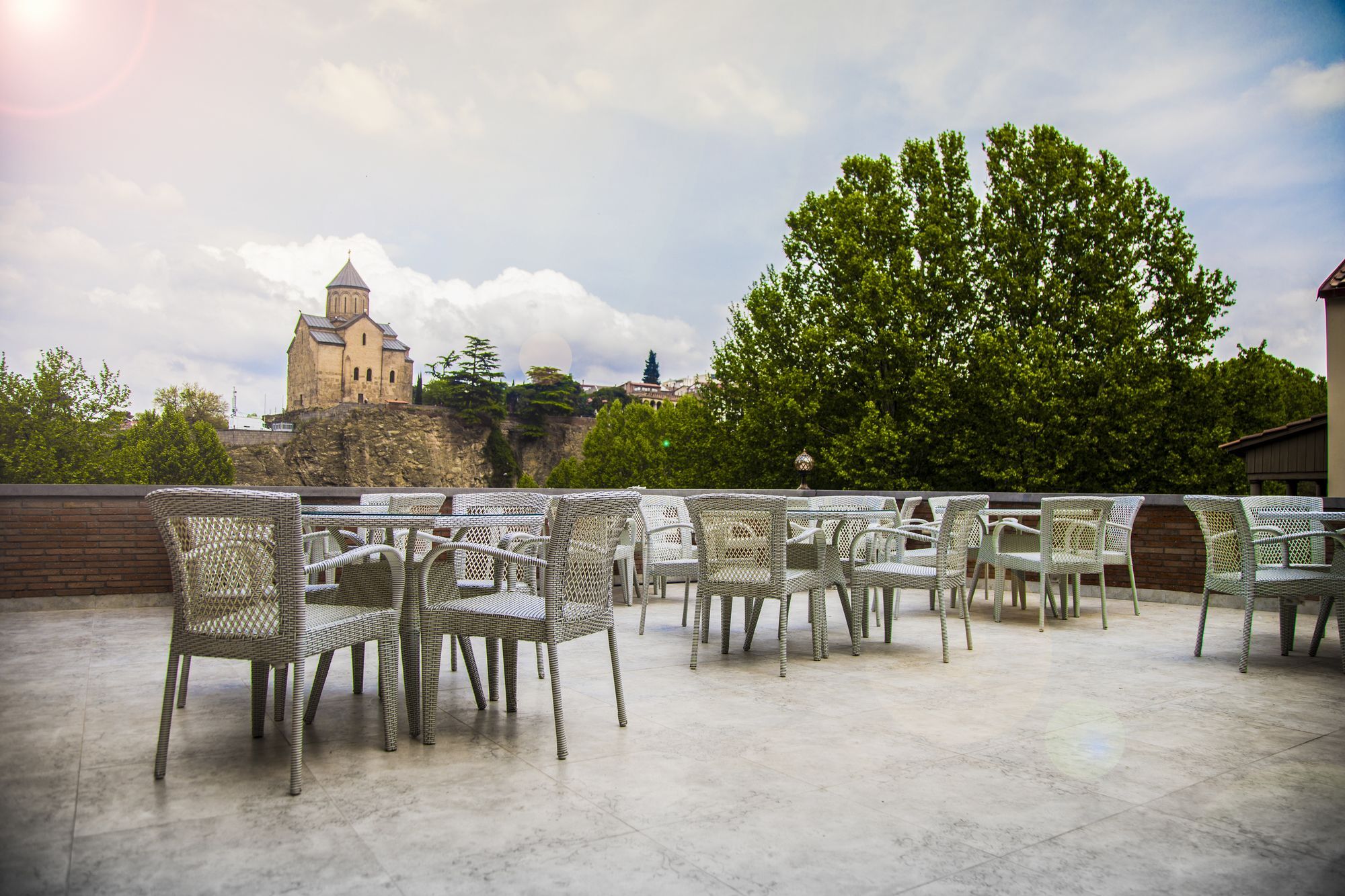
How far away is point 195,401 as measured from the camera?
62.1 metres

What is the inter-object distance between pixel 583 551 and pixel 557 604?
0.80 feet

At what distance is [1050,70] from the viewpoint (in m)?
12.4

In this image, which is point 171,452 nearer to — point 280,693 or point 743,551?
point 280,693

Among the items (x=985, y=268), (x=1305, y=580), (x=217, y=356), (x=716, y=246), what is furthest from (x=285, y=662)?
(x=217, y=356)

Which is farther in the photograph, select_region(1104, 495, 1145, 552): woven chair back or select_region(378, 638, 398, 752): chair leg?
select_region(1104, 495, 1145, 552): woven chair back

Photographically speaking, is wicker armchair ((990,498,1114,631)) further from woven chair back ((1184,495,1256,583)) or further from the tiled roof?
the tiled roof

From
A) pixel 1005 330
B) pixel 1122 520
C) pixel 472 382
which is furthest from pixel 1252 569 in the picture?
pixel 472 382

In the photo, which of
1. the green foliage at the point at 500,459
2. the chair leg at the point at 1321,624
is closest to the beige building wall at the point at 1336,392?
the chair leg at the point at 1321,624

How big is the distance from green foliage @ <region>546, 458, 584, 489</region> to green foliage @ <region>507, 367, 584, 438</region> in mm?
3078

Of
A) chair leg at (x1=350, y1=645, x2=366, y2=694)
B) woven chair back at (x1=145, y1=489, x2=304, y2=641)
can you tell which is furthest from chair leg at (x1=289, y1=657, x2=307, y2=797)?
chair leg at (x1=350, y1=645, x2=366, y2=694)

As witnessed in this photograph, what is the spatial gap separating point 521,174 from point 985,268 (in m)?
29.3

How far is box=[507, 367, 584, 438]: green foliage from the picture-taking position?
57.8 m

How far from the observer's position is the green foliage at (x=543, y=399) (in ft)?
189

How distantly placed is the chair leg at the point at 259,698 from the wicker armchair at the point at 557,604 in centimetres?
56
